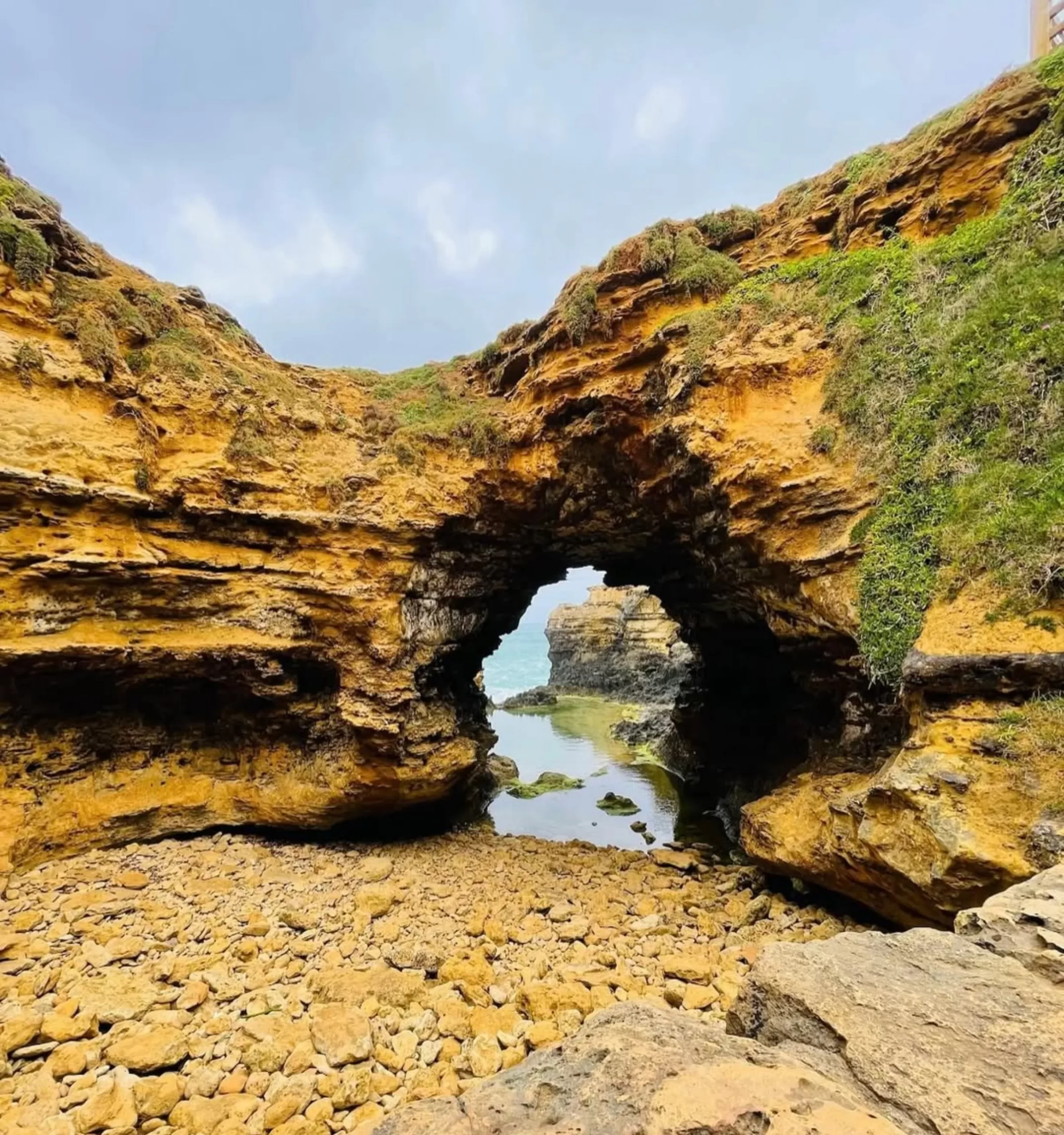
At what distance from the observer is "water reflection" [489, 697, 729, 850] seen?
11648mm

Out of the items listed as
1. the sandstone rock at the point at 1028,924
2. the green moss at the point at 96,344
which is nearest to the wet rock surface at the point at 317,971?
the sandstone rock at the point at 1028,924

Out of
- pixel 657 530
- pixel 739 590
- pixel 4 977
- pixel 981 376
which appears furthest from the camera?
pixel 657 530

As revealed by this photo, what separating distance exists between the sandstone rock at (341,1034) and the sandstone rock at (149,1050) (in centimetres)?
100

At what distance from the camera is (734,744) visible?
14.2 m

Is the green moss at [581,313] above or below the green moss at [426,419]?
above

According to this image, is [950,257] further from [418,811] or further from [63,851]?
[63,851]

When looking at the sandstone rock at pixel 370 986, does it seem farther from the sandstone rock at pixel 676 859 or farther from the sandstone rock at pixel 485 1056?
the sandstone rock at pixel 676 859

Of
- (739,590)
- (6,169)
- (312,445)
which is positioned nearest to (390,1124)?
(739,590)

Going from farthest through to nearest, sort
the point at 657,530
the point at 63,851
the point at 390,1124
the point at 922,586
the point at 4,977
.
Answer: the point at 657,530, the point at 63,851, the point at 922,586, the point at 4,977, the point at 390,1124

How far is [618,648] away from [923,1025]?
33.8 m

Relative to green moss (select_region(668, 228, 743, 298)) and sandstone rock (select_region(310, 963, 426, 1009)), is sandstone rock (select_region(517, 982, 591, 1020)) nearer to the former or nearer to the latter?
sandstone rock (select_region(310, 963, 426, 1009))

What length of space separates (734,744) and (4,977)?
1384 cm

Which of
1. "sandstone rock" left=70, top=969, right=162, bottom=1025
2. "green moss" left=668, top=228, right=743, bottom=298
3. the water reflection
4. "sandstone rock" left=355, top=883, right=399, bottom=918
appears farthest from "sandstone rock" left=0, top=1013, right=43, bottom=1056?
"green moss" left=668, top=228, right=743, bottom=298

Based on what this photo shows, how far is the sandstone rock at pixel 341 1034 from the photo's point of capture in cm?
423
